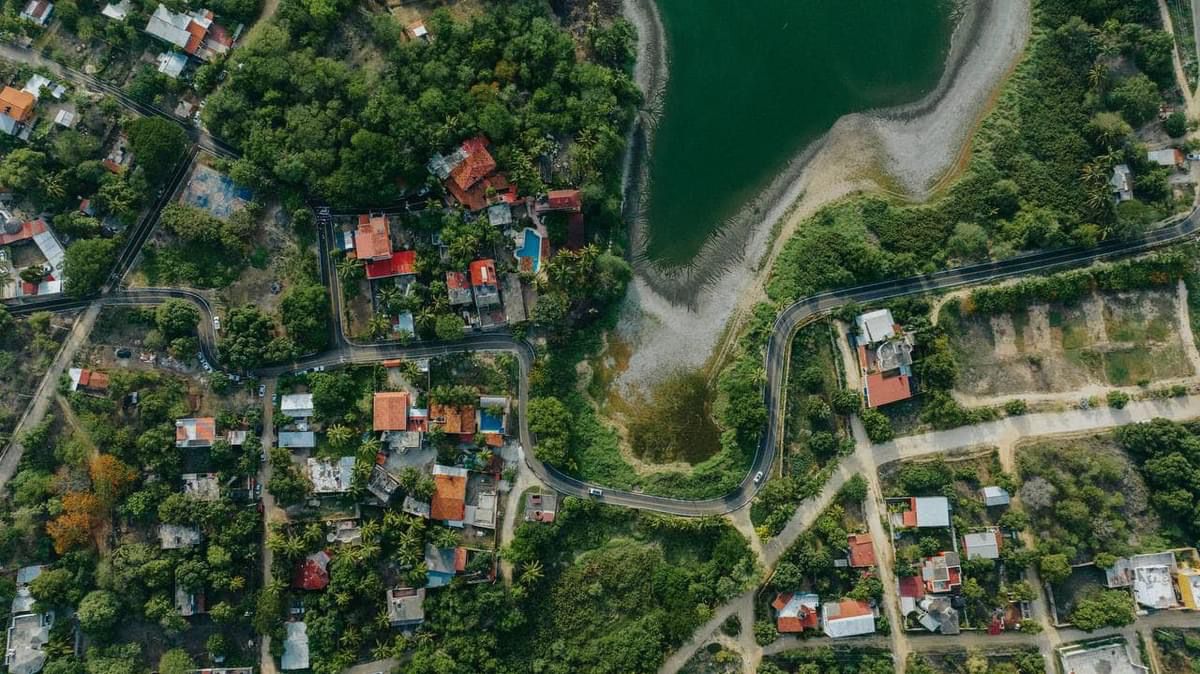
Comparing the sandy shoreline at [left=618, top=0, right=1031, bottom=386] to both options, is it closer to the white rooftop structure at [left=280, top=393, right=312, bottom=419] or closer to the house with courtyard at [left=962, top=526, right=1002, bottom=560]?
the white rooftop structure at [left=280, top=393, right=312, bottom=419]

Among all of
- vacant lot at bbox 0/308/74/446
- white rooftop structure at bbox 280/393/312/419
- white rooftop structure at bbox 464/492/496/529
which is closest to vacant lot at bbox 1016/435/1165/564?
white rooftop structure at bbox 464/492/496/529

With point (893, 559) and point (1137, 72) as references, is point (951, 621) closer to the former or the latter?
point (893, 559)

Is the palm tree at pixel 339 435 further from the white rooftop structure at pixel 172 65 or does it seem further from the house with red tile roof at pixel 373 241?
the white rooftop structure at pixel 172 65

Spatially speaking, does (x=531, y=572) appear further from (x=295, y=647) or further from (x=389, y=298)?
(x=389, y=298)

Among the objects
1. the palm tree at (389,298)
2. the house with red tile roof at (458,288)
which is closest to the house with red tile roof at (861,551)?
the house with red tile roof at (458,288)

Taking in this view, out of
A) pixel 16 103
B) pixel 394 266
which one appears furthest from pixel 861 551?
pixel 16 103

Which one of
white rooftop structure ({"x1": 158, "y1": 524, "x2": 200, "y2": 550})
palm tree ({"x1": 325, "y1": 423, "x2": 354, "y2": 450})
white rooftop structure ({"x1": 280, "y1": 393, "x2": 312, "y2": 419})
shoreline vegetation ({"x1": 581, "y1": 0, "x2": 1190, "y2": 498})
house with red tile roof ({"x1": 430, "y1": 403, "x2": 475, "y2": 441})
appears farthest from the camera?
shoreline vegetation ({"x1": 581, "y1": 0, "x2": 1190, "y2": 498})

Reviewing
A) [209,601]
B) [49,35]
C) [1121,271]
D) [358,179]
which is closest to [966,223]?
[1121,271]
